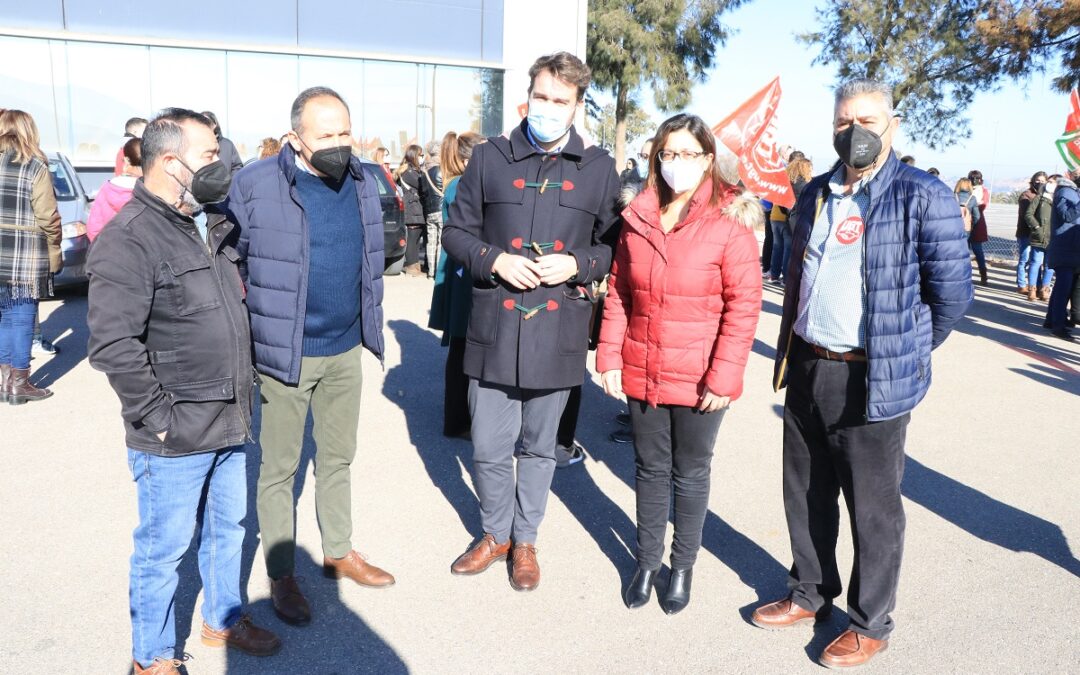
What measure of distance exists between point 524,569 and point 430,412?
2755mm

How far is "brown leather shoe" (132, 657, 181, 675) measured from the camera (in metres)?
2.95

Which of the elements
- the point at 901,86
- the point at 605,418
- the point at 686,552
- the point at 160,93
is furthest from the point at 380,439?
the point at 901,86

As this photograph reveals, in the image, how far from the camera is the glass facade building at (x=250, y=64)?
1742 cm

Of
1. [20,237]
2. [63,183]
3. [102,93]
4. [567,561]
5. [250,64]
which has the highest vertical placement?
[250,64]

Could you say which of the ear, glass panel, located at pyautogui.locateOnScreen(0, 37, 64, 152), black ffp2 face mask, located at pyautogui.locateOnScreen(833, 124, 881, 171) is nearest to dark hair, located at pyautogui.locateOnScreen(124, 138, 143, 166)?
the ear

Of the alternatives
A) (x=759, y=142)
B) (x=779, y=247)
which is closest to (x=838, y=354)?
(x=759, y=142)

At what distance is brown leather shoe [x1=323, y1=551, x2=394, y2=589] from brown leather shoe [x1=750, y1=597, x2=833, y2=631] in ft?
5.46

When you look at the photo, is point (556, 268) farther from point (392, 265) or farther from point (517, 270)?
point (392, 265)

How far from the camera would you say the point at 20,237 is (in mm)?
6129

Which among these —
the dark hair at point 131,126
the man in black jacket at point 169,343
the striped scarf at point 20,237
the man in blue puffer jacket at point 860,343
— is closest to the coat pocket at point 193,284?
the man in black jacket at point 169,343

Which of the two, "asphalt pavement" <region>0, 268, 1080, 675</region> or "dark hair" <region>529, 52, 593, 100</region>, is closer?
"asphalt pavement" <region>0, 268, 1080, 675</region>

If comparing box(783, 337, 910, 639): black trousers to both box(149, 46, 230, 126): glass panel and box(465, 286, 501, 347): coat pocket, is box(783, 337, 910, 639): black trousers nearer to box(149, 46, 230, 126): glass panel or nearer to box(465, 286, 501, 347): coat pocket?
box(465, 286, 501, 347): coat pocket

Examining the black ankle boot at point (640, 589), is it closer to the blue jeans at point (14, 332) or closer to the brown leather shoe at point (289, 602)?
the brown leather shoe at point (289, 602)

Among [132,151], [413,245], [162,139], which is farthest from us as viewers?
[413,245]
